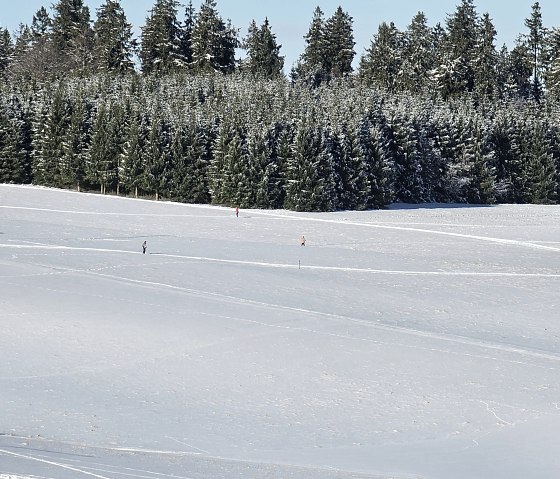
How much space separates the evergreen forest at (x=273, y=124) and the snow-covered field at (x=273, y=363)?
27.6m

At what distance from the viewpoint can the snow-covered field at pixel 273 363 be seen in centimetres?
1684

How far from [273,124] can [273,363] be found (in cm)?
5386

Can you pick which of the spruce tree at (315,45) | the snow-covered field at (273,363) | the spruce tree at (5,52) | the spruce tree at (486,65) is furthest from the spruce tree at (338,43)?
the snow-covered field at (273,363)

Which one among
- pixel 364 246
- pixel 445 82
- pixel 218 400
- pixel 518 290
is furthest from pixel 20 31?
pixel 218 400

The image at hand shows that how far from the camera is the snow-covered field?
16.8m

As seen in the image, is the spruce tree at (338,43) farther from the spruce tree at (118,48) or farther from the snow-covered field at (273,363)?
the snow-covered field at (273,363)

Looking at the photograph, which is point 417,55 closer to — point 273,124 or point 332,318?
point 273,124

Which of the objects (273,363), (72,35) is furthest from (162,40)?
(273,363)

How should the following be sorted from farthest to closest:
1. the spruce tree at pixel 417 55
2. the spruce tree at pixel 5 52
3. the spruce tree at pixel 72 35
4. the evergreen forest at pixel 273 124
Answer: the spruce tree at pixel 5 52 → the spruce tree at pixel 72 35 → the spruce tree at pixel 417 55 → the evergreen forest at pixel 273 124

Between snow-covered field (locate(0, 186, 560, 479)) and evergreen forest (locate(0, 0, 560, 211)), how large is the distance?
90.5 feet

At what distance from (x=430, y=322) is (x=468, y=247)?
2371 centimetres

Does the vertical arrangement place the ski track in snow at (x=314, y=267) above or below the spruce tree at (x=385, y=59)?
below

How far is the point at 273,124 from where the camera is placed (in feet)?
250

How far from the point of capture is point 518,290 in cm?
3806
